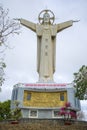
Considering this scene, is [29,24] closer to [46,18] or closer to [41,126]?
[46,18]

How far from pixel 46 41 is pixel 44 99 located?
9436 millimetres

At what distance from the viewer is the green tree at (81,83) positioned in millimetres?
25344

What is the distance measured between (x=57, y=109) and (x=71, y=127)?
53.4 ft

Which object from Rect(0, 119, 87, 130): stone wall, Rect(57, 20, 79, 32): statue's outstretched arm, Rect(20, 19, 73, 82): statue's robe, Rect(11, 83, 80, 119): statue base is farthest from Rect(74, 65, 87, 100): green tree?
Rect(57, 20, 79, 32): statue's outstretched arm

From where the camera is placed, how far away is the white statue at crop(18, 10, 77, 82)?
43.3 m

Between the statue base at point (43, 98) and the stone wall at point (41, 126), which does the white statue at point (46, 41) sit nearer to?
the statue base at point (43, 98)

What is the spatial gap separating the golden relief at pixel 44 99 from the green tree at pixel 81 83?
1345 cm

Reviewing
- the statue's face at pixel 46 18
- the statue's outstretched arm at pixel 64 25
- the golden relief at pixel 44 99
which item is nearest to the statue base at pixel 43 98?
the golden relief at pixel 44 99

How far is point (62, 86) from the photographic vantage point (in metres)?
39.7

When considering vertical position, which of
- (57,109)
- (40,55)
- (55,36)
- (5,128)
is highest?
(55,36)

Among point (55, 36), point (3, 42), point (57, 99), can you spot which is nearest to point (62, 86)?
point (57, 99)

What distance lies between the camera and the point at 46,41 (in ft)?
144

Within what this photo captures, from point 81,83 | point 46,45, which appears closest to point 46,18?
point 46,45

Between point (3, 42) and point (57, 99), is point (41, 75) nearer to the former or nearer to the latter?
point (57, 99)
